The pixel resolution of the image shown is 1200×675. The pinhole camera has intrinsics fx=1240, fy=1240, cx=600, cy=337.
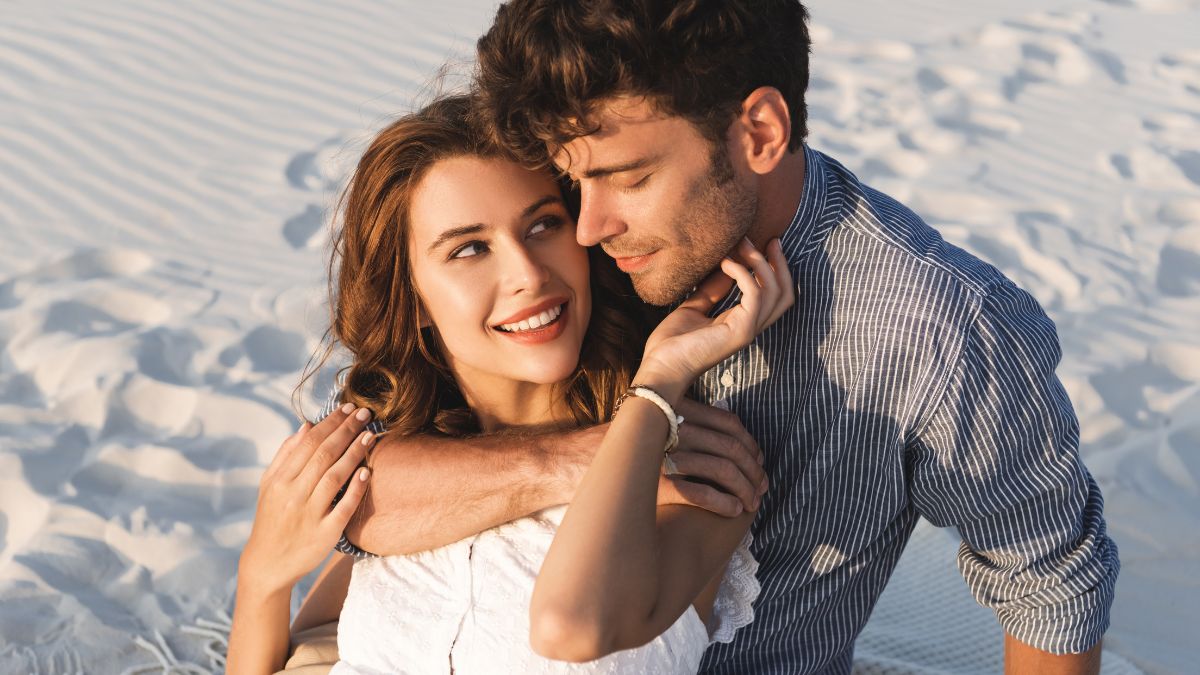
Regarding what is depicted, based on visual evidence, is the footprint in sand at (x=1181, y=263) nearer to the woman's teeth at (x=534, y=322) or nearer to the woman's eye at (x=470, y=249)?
the woman's teeth at (x=534, y=322)

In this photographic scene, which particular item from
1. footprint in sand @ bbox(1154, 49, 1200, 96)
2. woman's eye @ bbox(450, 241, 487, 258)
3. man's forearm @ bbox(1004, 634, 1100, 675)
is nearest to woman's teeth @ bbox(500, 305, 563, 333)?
woman's eye @ bbox(450, 241, 487, 258)

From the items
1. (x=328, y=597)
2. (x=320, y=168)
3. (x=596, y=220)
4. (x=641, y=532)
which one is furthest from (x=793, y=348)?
(x=320, y=168)

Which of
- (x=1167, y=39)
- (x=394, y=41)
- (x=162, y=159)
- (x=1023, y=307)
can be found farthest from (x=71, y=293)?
(x=1167, y=39)

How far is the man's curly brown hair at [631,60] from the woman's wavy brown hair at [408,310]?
231mm

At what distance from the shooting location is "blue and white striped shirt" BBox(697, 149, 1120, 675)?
8.30ft

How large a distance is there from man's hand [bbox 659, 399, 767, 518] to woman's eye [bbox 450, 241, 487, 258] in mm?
617

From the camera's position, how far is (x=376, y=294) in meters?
3.09

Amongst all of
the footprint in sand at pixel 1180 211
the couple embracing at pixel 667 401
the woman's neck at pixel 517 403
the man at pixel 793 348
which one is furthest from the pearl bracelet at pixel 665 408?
the footprint in sand at pixel 1180 211

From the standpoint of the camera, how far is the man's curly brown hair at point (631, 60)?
2.43 meters

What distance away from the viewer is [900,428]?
102 inches

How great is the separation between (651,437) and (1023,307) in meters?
0.86

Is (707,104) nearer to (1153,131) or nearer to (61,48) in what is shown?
(1153,131)

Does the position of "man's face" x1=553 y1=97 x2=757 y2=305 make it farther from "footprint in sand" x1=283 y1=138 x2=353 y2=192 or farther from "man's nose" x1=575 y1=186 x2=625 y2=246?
"footprint in sand" x1=283 y1=138 x2=353 y2=192

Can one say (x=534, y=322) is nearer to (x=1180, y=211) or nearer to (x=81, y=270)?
(x=81, y=270)
